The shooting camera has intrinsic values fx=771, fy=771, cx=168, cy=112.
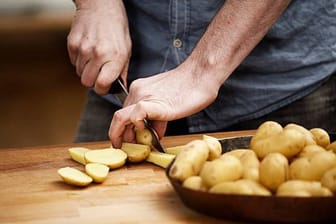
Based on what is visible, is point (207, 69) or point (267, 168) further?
point (207, 69)

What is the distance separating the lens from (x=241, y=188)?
0.88 m

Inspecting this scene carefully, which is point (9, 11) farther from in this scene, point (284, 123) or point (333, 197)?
point (333, 197)

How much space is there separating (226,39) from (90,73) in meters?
0.26

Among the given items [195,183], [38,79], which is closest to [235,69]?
[195,183]

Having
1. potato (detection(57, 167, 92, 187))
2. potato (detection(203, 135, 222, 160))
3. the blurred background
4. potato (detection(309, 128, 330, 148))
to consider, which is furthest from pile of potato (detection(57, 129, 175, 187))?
the blurred background

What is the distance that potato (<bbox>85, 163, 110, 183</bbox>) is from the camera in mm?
1090

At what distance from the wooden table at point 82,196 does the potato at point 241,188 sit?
0.05 m

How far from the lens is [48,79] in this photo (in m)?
3.42

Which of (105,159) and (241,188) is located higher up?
(241,188)

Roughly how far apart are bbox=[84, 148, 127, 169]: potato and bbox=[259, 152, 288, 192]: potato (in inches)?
12.5

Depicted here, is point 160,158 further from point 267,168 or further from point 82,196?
point 267,168

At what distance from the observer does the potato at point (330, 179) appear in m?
0.87

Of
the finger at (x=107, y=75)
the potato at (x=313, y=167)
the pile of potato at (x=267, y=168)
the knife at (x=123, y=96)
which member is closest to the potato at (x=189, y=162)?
the pile of potato at (x=267, y=168)

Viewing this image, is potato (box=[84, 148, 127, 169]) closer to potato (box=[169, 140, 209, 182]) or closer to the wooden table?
the wooden table
